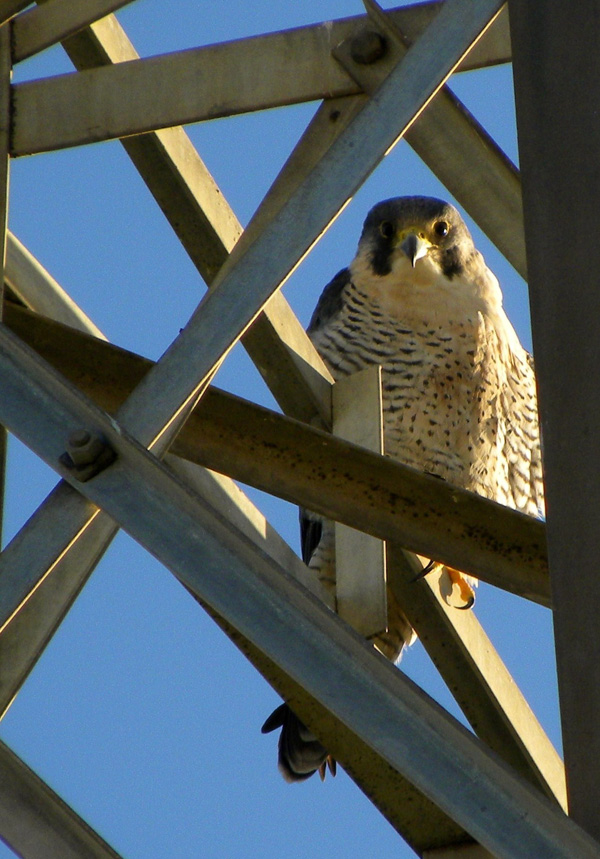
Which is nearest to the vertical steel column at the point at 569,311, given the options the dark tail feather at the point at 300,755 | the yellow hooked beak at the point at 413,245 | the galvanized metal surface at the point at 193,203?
the galvanized metal surface at the point at 193,203

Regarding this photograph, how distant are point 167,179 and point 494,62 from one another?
0.76 m

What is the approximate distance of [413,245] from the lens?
5262 mm

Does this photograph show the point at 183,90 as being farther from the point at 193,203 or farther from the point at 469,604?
the point at 469,604

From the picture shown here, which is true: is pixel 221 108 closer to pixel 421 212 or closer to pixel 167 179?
pixel 167 179

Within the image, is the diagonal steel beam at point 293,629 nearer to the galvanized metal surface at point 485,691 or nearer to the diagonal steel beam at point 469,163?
the diagonal steel beam at point 469,163

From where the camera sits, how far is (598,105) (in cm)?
202

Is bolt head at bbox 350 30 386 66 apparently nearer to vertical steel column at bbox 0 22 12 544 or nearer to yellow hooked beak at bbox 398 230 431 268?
vertical steel column at bbox 0 22 12 544

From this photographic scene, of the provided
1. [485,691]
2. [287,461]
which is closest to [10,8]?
[287,461]

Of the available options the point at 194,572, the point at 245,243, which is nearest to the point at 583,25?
the point at 245,243

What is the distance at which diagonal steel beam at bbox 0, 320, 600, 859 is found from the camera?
1.65m

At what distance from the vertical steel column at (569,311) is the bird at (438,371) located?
9.00ft

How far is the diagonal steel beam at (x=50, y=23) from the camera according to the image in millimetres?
2957

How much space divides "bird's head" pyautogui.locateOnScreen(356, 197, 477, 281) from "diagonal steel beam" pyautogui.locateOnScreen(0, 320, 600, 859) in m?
3.40

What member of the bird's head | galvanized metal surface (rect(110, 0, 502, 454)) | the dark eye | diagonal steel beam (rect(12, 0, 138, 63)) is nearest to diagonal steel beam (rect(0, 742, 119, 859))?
galvanized metal surface (rect(110, 0, 502, 454))
